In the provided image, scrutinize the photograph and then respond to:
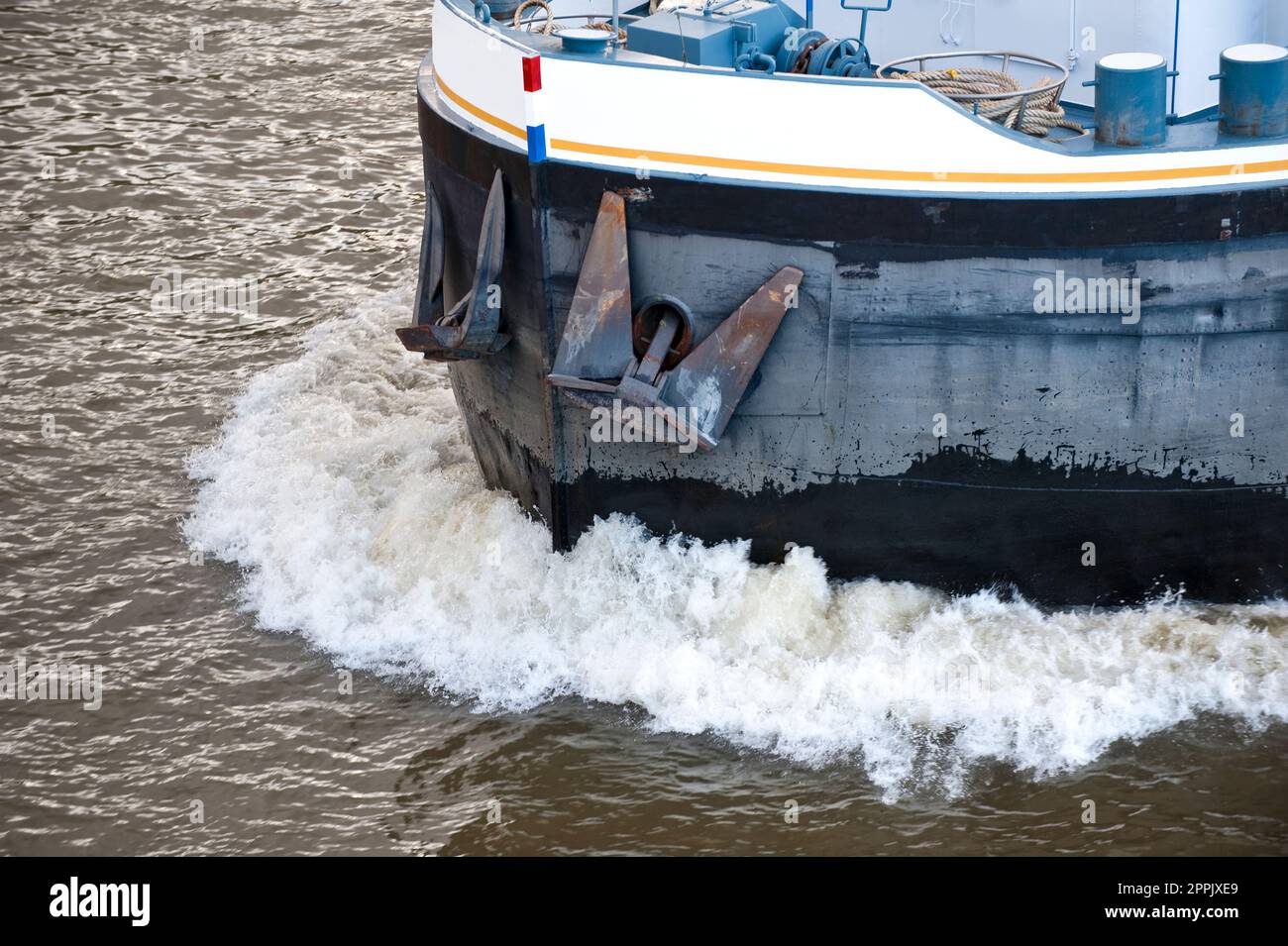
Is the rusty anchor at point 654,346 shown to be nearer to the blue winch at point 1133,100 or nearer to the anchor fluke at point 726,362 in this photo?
the anchor fluke at point 726,362

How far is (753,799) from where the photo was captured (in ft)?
23.4

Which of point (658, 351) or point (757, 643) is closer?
point (658, 351)

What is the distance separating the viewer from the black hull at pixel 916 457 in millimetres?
7047

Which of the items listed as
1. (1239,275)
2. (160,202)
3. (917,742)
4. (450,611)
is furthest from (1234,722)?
(160,202)

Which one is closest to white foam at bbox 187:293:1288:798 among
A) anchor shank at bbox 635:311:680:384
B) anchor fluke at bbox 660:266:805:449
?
anchor fluke at bbox 660:266:805:449

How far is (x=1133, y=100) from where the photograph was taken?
702 centimetres

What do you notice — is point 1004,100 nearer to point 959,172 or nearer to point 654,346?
point 959,172

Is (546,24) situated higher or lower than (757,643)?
higher

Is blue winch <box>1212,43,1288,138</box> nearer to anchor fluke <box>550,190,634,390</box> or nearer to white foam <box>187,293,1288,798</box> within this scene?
white foam <box>187,293,1288,798</box>

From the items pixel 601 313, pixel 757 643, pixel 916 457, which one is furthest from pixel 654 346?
pixel 757 643

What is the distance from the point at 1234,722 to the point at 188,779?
4895 mm

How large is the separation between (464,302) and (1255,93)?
380 centimetres

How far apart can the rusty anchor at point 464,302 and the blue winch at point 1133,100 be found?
9.20ft

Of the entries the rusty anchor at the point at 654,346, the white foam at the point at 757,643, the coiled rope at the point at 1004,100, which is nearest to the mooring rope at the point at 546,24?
the rusty anchor at the point at 654,346
